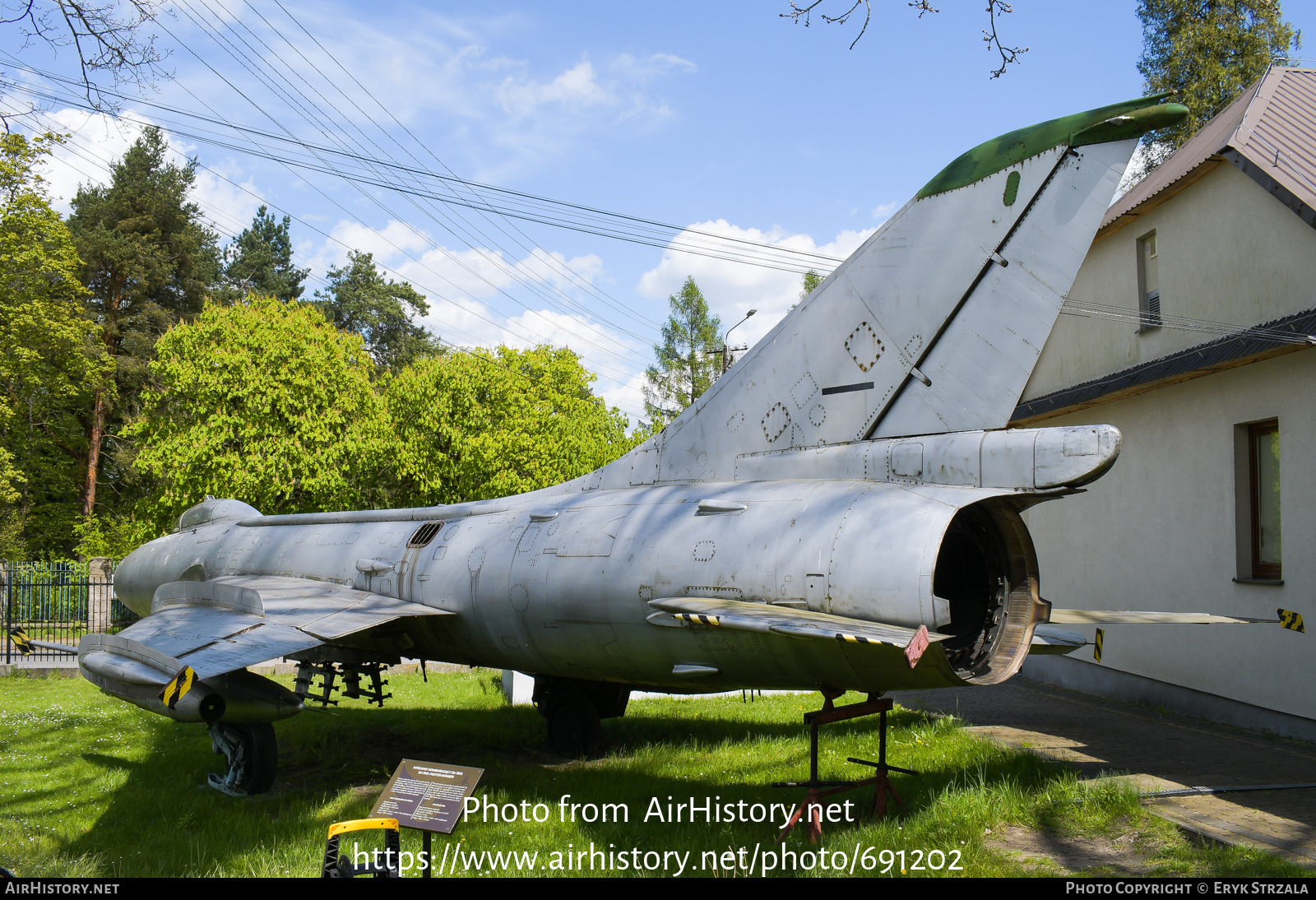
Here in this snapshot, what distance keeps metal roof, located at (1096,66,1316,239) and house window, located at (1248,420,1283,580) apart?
2.90 meters

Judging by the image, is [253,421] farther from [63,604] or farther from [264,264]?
[264,264]

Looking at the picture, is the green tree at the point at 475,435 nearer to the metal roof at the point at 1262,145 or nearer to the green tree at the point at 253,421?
the green tree at the point at 253,421

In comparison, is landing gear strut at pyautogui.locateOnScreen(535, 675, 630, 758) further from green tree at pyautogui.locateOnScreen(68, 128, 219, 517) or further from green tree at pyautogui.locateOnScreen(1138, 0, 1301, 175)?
green tree at pyautogui.locateOnScreen(68, 128, 219, 517)

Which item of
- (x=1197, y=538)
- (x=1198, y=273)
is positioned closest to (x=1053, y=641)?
(x=1197, y=538)

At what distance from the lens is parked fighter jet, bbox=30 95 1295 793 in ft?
18.4

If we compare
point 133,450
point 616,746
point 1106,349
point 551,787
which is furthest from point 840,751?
point 133,450

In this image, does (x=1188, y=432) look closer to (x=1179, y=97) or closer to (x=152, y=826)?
(x=152, y=826)

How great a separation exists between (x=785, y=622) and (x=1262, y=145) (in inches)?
382

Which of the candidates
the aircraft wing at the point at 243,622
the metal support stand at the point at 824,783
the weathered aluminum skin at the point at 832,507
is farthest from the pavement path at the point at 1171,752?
the aircraft wing at the point at 243,622

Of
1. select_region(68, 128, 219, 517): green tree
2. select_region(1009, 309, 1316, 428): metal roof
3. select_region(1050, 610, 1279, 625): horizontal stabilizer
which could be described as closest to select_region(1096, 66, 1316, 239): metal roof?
select_region(1009, 309, 1316, 428): metal roof

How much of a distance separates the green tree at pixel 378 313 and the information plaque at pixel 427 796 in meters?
52.8

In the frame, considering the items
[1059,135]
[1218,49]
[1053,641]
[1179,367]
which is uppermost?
[1218,49]

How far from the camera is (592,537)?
7.46m

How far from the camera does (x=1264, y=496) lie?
10297mm
